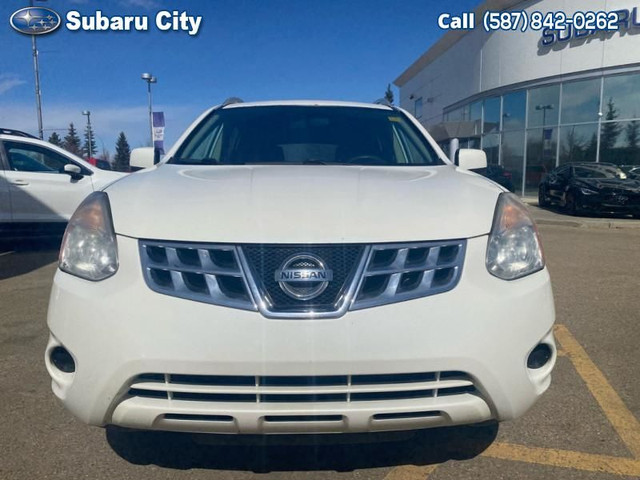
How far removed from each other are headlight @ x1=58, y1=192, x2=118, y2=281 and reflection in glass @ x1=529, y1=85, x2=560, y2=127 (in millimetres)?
20721

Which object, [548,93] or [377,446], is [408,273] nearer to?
[377,446]

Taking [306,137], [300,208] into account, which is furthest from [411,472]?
[306,137]

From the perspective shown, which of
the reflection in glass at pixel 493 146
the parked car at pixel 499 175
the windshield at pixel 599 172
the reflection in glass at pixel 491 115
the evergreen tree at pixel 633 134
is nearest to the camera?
the windshield at pixel 599 172

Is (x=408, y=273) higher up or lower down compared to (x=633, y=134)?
lower down

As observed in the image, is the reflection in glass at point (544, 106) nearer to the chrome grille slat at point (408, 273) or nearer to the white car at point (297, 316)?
the white car at point (297, 316)

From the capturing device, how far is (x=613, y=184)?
13289mm

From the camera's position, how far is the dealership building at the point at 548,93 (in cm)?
1798

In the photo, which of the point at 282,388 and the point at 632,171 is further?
the point at 632,171

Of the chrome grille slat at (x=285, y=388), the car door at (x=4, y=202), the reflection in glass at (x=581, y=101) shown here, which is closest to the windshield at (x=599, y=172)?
the reflection in glass at (x=581, y=101)

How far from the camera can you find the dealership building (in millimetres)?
17984

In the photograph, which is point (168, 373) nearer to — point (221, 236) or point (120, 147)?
point (221, 236)

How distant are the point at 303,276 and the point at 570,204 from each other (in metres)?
14.3

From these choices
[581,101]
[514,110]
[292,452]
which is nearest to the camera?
[292,452]

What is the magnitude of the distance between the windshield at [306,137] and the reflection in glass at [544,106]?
18.6 metres
